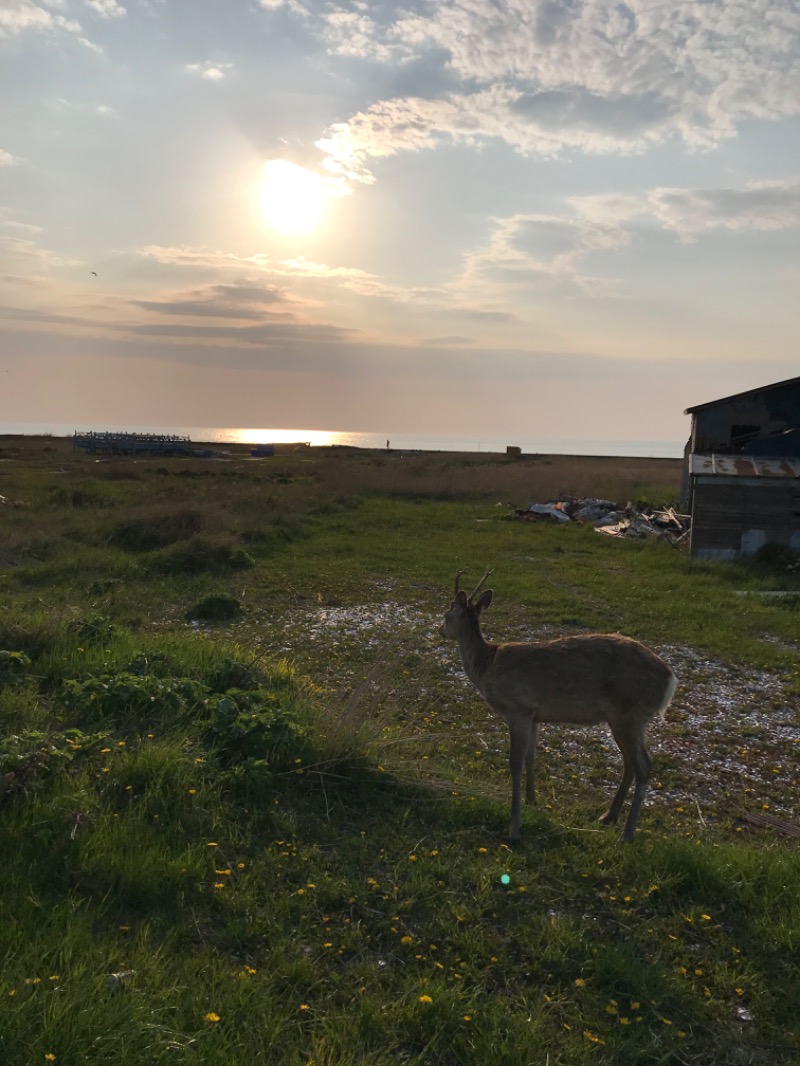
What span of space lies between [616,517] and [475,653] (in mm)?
25029

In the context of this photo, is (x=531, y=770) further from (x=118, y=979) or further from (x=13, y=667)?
(x=13, y=667)

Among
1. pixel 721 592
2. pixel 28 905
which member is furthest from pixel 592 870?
pixel 721 592

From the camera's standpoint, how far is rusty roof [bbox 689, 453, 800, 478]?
21.8 m

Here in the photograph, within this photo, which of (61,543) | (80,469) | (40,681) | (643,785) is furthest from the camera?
(80,469)

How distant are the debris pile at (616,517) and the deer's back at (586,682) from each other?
66.0 ft

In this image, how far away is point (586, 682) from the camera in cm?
642

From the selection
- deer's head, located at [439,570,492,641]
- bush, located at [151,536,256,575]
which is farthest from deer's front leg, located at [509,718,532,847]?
bush, located at [151,536,256,575]

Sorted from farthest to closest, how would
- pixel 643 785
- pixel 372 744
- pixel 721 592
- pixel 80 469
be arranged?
1. pixel 80 469
2. pixel 721 592
3. pixel 372 744
4. pixel 643 785

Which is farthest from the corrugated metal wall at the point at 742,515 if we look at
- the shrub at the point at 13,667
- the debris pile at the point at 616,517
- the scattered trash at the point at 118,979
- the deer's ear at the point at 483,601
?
the scattered trash at the point at 118,979

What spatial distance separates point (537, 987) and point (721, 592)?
15227 mm

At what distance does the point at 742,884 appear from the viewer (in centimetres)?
541

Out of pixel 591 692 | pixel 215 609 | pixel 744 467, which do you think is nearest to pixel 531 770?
pixel 591 692

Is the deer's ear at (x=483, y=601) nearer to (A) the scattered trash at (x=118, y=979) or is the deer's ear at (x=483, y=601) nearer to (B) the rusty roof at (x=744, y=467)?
(A) the scattered trash at (x=118, y=979)

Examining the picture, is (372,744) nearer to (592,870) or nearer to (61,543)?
(592,870)
